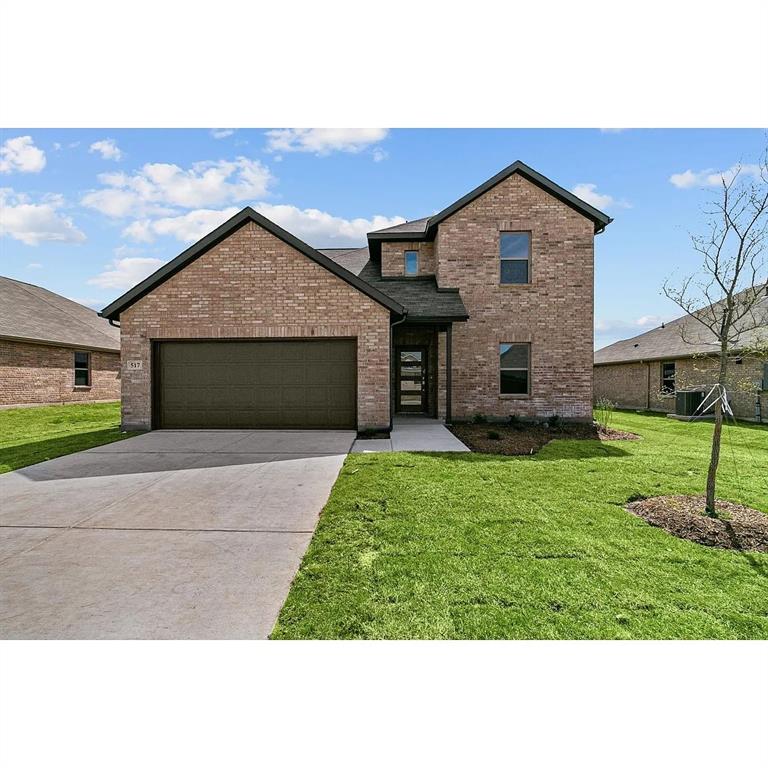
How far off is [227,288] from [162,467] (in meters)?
5.18

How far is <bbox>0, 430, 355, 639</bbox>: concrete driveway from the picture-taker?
10.1ft

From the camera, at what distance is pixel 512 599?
318 centimetres

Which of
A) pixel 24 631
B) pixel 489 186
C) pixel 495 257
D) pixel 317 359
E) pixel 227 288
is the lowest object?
pixel 24 631

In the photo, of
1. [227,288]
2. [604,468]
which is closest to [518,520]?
[604,468]

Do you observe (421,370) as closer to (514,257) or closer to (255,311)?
(514,257)

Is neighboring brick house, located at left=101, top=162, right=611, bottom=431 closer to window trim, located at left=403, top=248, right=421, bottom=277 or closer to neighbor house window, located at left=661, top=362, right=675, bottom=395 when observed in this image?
window trim, located at left=403, top=248, right=421, bottom=277

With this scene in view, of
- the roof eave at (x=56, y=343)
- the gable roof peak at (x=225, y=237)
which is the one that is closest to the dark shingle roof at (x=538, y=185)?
the gable roof peak at (x=225, y=237)

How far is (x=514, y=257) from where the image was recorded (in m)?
13.0

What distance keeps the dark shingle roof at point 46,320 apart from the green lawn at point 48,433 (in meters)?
3.38

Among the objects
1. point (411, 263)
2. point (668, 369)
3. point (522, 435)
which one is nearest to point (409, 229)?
point (411, 263)

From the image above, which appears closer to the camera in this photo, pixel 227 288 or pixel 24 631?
pixel 24 631

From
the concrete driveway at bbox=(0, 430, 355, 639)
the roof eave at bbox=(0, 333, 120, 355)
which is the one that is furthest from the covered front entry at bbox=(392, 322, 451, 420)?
the roof eave at bbox=(0, 333, 120, 355)

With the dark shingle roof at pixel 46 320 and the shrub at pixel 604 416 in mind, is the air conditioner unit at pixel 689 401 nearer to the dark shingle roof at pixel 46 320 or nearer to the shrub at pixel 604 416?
the shrub at pixel 604 416

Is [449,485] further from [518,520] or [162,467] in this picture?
[162,467]
